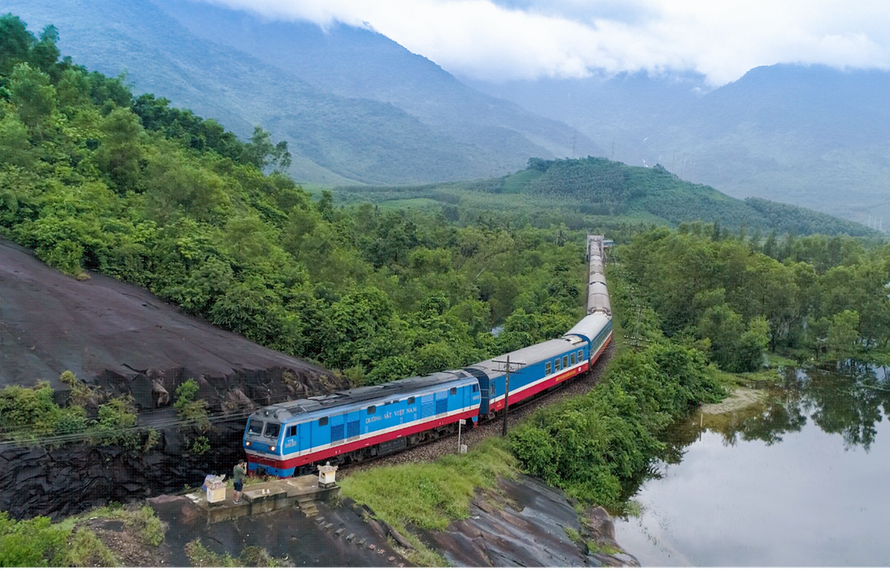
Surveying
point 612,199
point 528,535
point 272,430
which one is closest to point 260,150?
point 272,430

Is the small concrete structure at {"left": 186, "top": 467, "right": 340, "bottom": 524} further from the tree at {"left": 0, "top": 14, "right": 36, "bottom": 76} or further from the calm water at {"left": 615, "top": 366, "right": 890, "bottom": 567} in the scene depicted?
the tree at {"left": 0, "top": 14, "right": 36, "bottom": 76}

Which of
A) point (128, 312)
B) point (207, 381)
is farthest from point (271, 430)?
point (128, 312)

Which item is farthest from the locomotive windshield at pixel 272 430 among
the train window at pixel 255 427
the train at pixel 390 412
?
the train window at pixel 255 427

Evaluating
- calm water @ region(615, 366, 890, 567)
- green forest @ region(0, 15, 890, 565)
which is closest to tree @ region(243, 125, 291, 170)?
green forest @ region(0, 15, 890, 565)

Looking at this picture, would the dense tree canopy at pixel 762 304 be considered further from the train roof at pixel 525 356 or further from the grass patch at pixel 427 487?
the grass patch at pixel 427 487

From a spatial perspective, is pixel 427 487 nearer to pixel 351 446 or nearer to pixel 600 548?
pixel 351 446

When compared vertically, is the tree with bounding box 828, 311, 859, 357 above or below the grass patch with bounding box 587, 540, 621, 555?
above

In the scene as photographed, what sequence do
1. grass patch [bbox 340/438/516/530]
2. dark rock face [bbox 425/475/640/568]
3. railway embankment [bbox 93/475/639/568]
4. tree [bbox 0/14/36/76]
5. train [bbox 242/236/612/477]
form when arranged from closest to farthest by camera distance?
1. railway embankment [bbox 93/475/639/568]
2. dark rock face [bbox 425/475/640/568]
3. grass patch [bbox 340/438/516/530]
4. train [bbox 242/236/612/477]
5. tree [bbox 0/14/36/76]
